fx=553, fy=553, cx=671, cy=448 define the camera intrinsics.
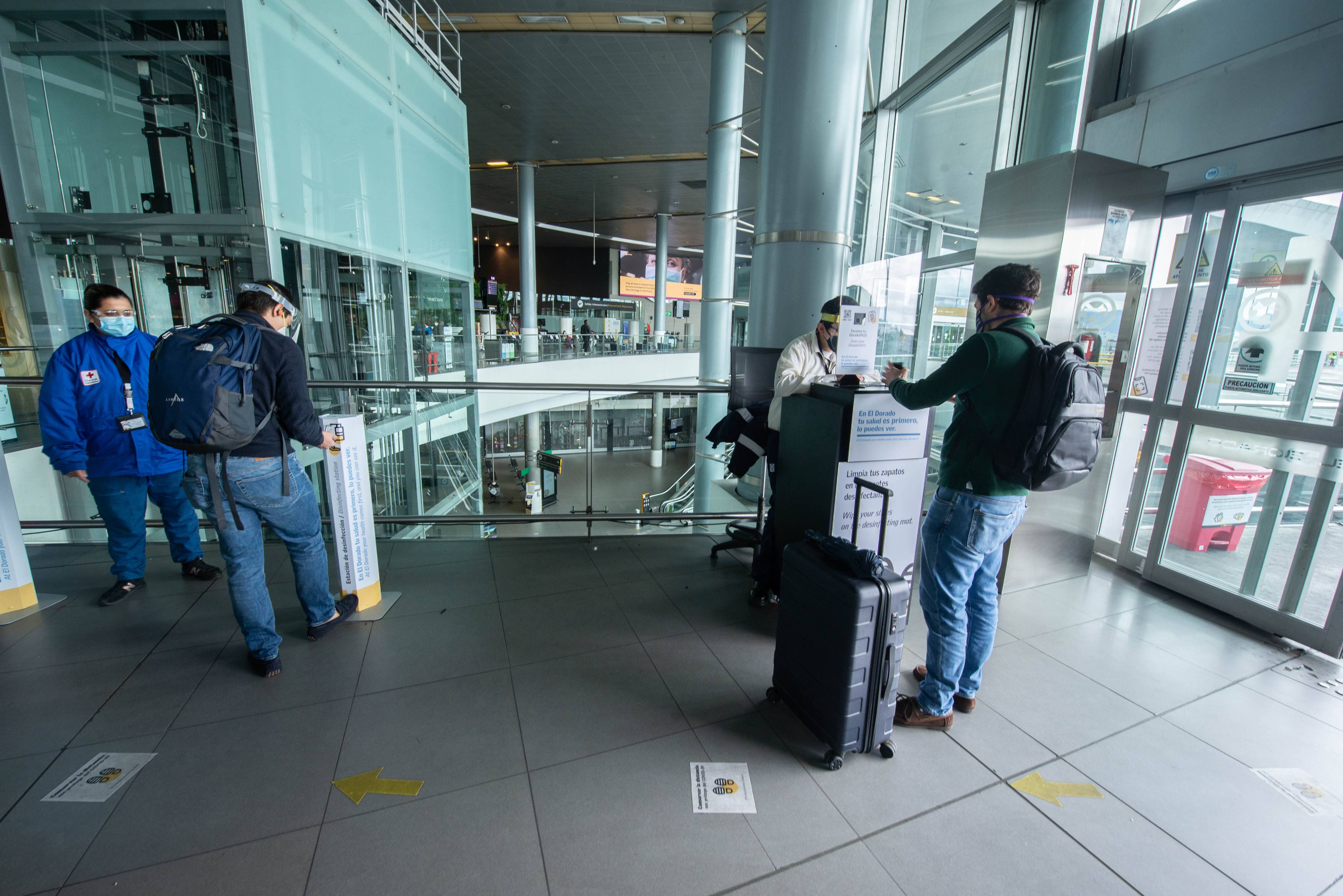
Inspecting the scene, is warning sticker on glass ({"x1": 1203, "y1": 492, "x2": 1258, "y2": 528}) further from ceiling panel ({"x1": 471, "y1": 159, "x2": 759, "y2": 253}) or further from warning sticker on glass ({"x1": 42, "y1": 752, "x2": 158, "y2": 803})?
ceiling panel ({"x1": 471, "y1": 159, "x2": 759, "y2": 253})

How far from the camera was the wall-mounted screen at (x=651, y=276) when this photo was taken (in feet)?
85.5

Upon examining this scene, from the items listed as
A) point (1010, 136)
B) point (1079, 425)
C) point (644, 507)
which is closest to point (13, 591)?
point (1079, 425)

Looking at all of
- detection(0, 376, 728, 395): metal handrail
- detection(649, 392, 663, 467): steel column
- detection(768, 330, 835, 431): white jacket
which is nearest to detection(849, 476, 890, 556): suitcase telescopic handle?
detection(768, 330, 835, 431): white jacket

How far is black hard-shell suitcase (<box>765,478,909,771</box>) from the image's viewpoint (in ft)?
5.73

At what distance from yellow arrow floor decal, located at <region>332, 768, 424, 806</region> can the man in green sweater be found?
169 cm

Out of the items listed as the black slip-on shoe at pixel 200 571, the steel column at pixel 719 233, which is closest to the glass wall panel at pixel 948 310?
the steel column at pixel 719 233

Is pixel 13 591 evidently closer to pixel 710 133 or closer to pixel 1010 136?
pixel 1010 136

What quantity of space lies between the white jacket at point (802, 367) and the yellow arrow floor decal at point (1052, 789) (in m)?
Answer: 1.67

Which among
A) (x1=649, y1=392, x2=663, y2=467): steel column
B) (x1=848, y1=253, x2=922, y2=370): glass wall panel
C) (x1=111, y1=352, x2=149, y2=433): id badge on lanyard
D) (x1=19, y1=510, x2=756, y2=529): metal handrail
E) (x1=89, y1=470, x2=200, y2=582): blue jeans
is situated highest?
(x1=848, y1=253, x2=922, y2=370): glass wall panel

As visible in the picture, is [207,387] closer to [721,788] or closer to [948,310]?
[721,788]

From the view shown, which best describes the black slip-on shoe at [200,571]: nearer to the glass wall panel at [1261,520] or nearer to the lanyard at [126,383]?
the lanyard at [126,383]

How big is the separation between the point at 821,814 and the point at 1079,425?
4.78 feet

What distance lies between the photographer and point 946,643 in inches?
78.9

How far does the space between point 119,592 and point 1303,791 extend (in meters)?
5.02
